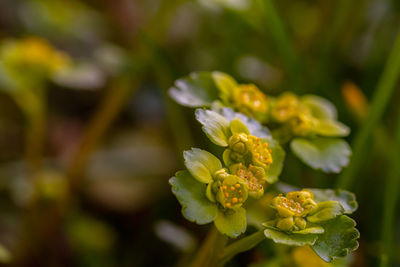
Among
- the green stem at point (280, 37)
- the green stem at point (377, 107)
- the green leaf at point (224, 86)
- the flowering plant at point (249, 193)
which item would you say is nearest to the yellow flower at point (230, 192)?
the flowering plant at point (249, 193)

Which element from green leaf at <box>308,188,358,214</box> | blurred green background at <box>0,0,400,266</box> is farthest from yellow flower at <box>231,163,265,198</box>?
blurred green background at <box>0,0,400,266</box>

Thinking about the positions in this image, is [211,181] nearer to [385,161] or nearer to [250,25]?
[250,25]

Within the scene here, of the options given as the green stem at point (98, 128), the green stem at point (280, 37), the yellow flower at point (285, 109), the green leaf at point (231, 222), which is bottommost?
the green stem at point (98, 128)

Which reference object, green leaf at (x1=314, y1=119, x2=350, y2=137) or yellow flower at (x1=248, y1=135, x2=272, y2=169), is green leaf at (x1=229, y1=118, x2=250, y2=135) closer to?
yellow flower at (x1=248, y1=135, x2=272, y2=169)

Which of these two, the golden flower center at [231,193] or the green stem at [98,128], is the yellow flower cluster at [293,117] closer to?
the golden flower center at [231,193]

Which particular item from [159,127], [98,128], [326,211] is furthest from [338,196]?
[159,127]
